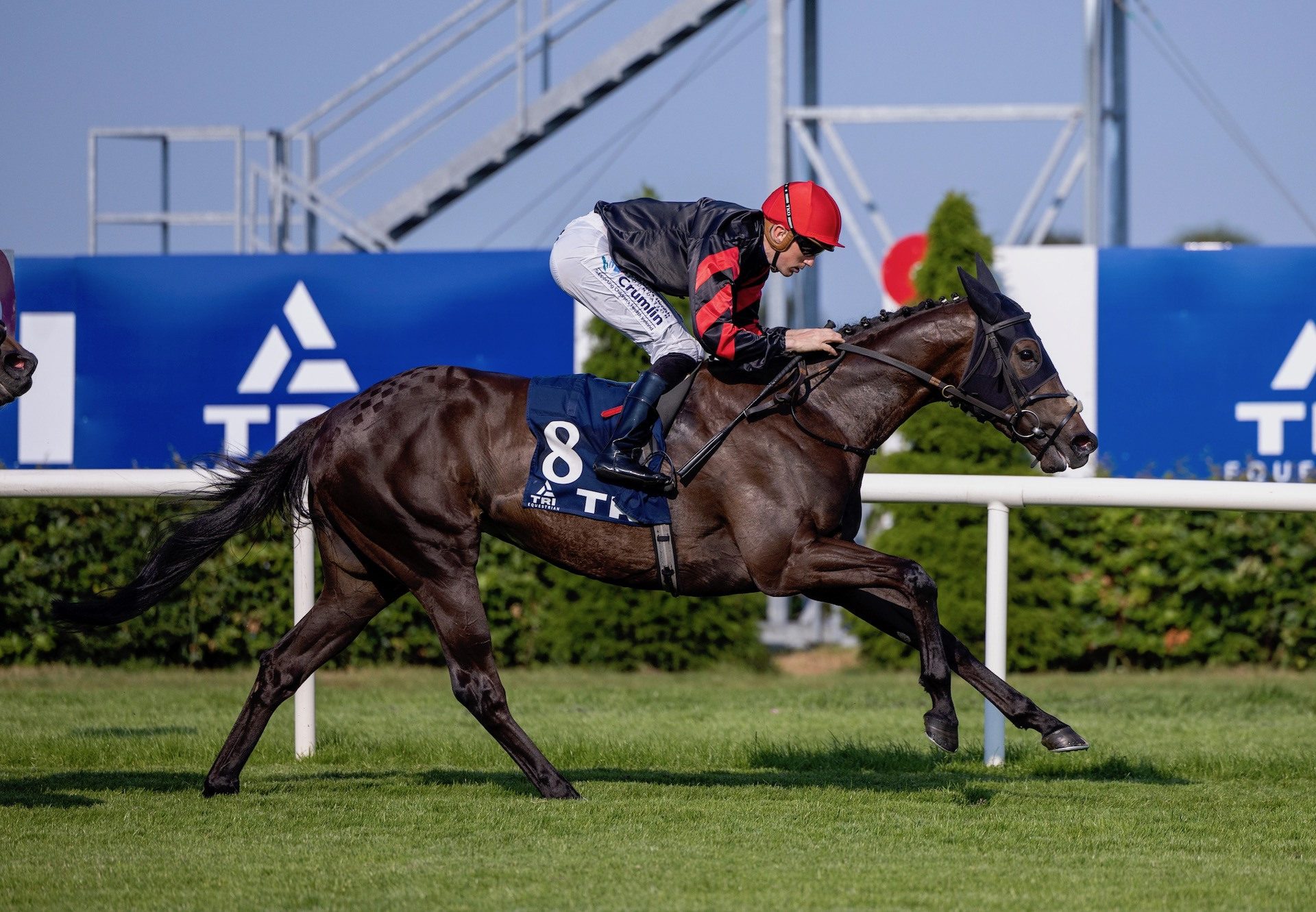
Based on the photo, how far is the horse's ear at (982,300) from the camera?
4.76 metres

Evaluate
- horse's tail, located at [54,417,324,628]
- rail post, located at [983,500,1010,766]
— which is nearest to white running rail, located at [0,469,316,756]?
horse's tail, located at [54,417,324,628]

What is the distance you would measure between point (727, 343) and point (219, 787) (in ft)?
6.98

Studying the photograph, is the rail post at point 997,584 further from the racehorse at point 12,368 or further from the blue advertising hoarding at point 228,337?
the blue advertising hoarding at point 228,337

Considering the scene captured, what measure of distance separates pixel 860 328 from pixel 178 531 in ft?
7.81

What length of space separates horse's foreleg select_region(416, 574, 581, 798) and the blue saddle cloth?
1.22ft

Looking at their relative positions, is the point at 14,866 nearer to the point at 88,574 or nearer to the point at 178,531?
the point at 178,531

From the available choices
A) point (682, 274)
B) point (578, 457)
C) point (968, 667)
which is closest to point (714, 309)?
point (682, 274)

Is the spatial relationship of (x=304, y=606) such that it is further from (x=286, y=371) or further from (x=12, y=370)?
(x=286, y=371)

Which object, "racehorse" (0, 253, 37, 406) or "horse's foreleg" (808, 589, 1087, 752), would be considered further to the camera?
"racehorse" (0, 253, 37, 406)

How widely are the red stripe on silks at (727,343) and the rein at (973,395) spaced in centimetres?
30

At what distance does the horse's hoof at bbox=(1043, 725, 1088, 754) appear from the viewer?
4.46 m

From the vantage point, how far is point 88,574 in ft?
28.5

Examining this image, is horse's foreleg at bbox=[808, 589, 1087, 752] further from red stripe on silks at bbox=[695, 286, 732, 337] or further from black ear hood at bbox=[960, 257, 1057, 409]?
red stripe on silks at bbox=[695, 286, 732, 337]

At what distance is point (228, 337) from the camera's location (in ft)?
33.6
